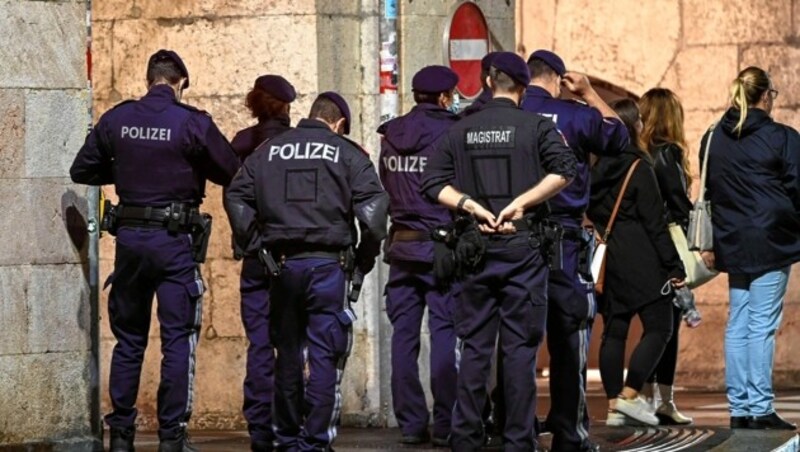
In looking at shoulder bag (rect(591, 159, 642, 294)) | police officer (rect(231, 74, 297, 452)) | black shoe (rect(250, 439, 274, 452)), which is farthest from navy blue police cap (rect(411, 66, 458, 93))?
black shoe (rect(250, 439, 274, 452))

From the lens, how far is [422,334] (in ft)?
A: 49.3

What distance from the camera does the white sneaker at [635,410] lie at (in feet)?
45.7

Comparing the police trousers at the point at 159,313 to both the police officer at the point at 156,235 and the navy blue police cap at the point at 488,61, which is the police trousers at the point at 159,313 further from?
the navy blue police cap at the point at 488,61

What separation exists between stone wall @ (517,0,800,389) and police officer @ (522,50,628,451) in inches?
267

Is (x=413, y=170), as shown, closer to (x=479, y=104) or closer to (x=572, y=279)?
(x=479, y=104)

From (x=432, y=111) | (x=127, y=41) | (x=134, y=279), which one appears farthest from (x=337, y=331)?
(x=127, y=41)

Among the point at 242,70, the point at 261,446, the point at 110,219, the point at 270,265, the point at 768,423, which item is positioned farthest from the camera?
the point at 242,70

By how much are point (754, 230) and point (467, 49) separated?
240 cm

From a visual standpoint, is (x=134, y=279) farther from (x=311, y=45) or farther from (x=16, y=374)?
(x=311, y=45)

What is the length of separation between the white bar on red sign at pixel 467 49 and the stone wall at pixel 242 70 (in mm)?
143

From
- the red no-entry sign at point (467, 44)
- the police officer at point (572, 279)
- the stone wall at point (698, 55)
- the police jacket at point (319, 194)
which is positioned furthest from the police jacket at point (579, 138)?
the stone wall at point (698, 55)

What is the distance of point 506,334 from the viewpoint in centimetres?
1140

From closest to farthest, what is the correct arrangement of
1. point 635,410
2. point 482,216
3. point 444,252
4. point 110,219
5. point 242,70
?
point 482,216 → point 444,252 → point 110,219 → point 635,410 → point 242,70

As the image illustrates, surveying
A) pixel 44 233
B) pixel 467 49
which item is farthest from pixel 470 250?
pixel 467 49
